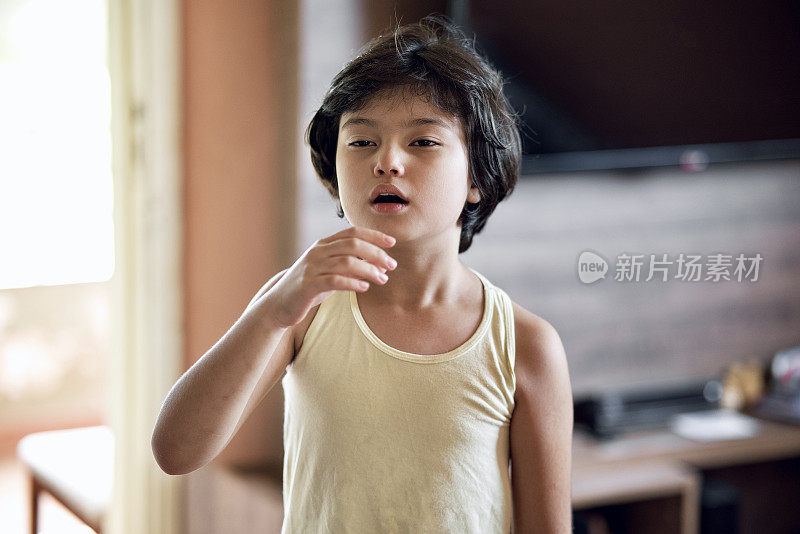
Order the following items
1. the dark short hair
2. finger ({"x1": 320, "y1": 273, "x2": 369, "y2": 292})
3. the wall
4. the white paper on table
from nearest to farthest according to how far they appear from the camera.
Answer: finger ({"x1": 320, "y1": 273, "x2": 369, "y2": 292}) → the dark short hair → the wall → the white paper on table

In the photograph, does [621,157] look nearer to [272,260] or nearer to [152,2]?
[272,260]

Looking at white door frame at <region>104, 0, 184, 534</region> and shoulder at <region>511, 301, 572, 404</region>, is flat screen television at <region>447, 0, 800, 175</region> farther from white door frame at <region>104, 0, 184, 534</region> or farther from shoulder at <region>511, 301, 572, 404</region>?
shoulder at <region>511, 301, 572, 404</region>

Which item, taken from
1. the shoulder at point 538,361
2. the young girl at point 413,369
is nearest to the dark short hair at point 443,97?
the young girl at point 413,369

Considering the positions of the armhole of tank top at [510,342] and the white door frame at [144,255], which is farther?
the white door frame at [144,255]

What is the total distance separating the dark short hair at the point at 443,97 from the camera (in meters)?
0.69

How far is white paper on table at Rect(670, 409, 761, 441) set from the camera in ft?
6.10

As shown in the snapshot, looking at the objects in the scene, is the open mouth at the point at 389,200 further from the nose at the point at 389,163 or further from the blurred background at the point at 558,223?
the blurred background at the point at 558,223

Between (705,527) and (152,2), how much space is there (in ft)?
5.25

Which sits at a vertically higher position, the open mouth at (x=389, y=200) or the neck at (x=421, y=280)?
the open mouth at (x=389, y=200)

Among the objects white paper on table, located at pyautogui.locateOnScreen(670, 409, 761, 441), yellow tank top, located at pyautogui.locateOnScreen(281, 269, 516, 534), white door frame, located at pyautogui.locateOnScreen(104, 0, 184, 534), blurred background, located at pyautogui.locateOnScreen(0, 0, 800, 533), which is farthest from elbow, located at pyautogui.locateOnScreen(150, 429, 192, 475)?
white paper on table, located at pyautogui.locateOnScreen(670, 409, 761, 441)

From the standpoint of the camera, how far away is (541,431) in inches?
27.2

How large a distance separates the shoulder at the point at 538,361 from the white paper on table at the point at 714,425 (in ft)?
4.20

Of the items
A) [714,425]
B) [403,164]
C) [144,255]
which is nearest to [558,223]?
[714,425]

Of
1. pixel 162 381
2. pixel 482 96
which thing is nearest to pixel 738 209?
pixel 162 381
